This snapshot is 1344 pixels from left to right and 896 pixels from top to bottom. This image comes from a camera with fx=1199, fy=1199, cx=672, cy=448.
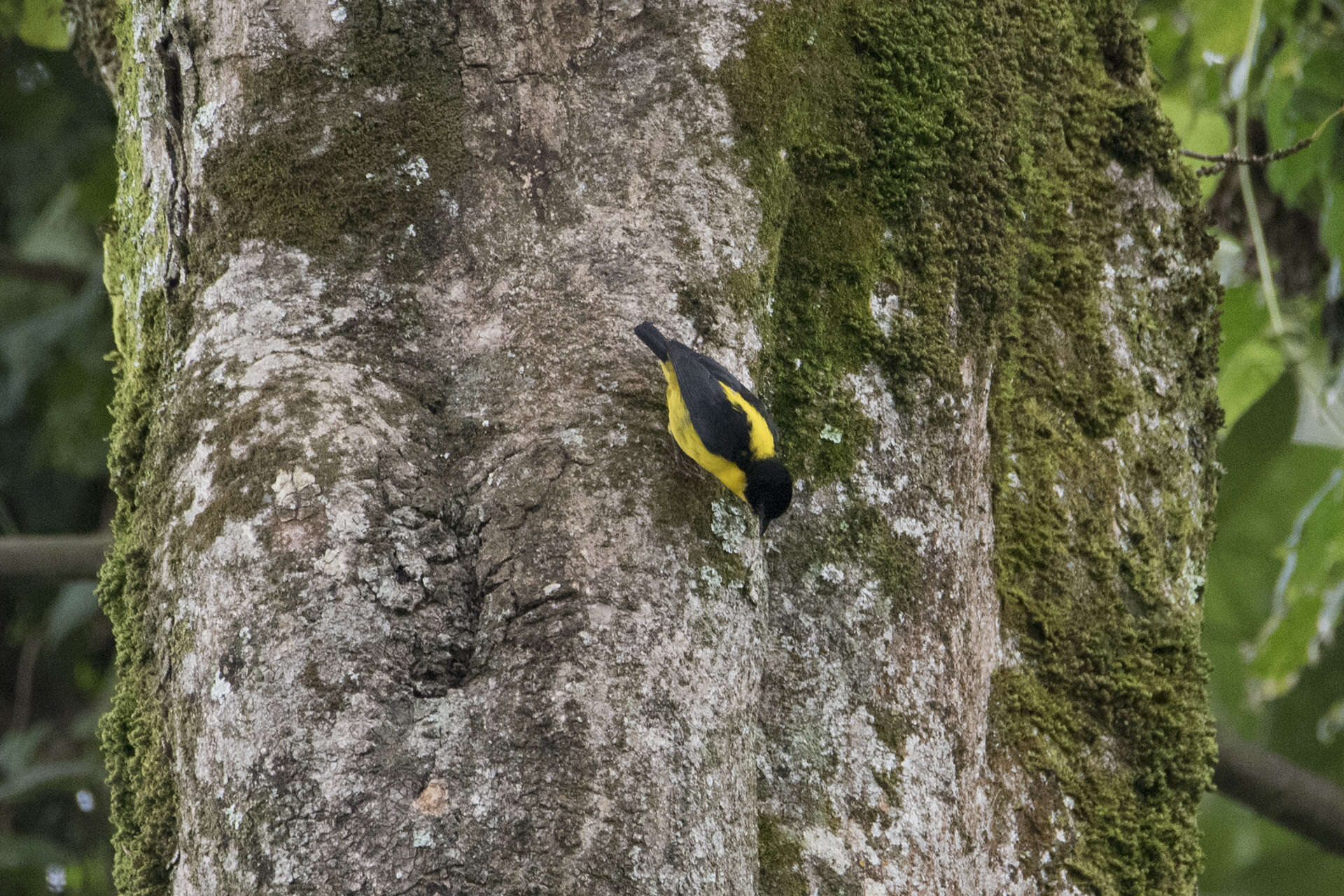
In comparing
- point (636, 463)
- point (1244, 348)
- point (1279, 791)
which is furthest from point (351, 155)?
point (1279, 791)

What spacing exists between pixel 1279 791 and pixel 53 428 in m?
5.25

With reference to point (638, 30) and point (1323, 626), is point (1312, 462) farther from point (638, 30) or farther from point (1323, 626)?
point (638, 30)

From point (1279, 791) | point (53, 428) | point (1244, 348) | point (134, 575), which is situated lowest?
point (1279, 791)

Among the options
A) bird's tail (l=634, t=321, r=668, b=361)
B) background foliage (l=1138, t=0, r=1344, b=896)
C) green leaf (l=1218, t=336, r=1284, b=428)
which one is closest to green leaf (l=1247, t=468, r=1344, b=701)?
background foliage (l=1138, t=0, r=1344, b=896)

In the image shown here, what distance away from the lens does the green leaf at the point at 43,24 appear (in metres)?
4.25

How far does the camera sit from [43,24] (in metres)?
4.29

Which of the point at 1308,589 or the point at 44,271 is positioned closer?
the point at 1308,589

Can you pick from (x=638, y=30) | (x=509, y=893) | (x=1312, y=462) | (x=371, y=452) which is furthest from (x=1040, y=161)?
(x=1312, y=462)

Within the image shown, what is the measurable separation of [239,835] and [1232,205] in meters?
4.48

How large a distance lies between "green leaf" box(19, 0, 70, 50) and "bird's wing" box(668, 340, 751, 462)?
3.19m

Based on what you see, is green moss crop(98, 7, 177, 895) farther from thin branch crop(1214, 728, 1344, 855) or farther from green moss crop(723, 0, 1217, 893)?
thin branch crop(1214, 728, 1344, 855)

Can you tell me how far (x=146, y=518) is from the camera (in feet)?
7.32

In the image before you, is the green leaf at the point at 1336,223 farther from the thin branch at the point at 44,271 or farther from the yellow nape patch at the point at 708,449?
the thin branch at the point at 44,271

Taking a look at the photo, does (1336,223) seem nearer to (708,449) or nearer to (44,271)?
(708,449)
